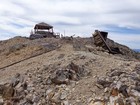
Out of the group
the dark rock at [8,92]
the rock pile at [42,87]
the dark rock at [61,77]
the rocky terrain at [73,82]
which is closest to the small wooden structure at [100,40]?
the rocky terrain at [73,82]

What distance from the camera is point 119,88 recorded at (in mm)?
12266

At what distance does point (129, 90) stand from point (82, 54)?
208 inches

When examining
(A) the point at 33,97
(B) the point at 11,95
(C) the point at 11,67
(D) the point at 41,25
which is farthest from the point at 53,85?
→ (D) the point at 41,25

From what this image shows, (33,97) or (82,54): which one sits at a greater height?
(82,54)

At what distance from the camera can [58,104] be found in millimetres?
12914

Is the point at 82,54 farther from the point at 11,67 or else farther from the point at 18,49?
the point at 18,49

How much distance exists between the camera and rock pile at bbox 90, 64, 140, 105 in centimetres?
1192

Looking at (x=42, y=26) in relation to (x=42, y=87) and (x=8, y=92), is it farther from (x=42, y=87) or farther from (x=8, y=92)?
(x=42, y=87)

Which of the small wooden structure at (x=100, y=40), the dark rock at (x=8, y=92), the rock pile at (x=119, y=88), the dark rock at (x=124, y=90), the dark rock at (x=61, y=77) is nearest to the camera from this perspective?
the rock pile at (x=119, y=88)

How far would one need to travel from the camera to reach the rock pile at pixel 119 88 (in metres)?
11.9

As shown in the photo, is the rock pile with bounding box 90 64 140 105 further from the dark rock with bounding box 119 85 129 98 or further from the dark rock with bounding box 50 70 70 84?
the dark rock with bounding box 50 70 70 84

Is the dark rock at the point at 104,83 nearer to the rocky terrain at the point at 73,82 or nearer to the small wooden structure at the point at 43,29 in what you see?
the rocky terrain at the point at 73,82

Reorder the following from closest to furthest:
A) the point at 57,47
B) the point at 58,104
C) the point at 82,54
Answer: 1. the point at 58,104
2. the point at 82,54
3. the point at 57,47

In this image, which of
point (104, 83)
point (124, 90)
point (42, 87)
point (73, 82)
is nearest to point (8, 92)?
point (42, 87)
